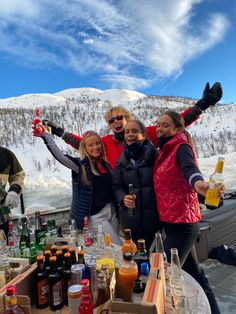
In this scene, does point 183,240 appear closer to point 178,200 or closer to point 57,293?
point 178,200

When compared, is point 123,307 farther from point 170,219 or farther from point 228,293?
point 228,293

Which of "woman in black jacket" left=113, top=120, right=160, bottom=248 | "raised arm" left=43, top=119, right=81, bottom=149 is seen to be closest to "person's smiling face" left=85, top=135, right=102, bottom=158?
"woman in black jacket" left=113, top=120, right=160, bottom=248

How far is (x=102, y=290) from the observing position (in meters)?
1.15

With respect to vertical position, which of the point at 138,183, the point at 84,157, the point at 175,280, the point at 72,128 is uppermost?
the point at 72,128

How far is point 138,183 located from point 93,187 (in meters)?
0.44

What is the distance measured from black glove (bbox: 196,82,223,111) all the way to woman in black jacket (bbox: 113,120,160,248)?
76 centimetres

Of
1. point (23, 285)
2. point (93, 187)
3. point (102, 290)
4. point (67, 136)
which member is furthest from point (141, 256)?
point (67, 136)

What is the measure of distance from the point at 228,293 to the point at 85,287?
2.28m

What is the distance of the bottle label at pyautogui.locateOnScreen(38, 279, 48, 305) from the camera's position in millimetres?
1214

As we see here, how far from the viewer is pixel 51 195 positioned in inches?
292

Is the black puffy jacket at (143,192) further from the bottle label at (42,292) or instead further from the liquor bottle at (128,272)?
the bottle label at (42,292)

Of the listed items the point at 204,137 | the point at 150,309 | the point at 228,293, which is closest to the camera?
the point at 150,309

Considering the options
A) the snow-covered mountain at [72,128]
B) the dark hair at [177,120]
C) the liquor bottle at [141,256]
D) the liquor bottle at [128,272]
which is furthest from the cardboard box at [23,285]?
the snow-covered mountain at [72,128]

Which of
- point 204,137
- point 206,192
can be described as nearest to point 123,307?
point 206,192
